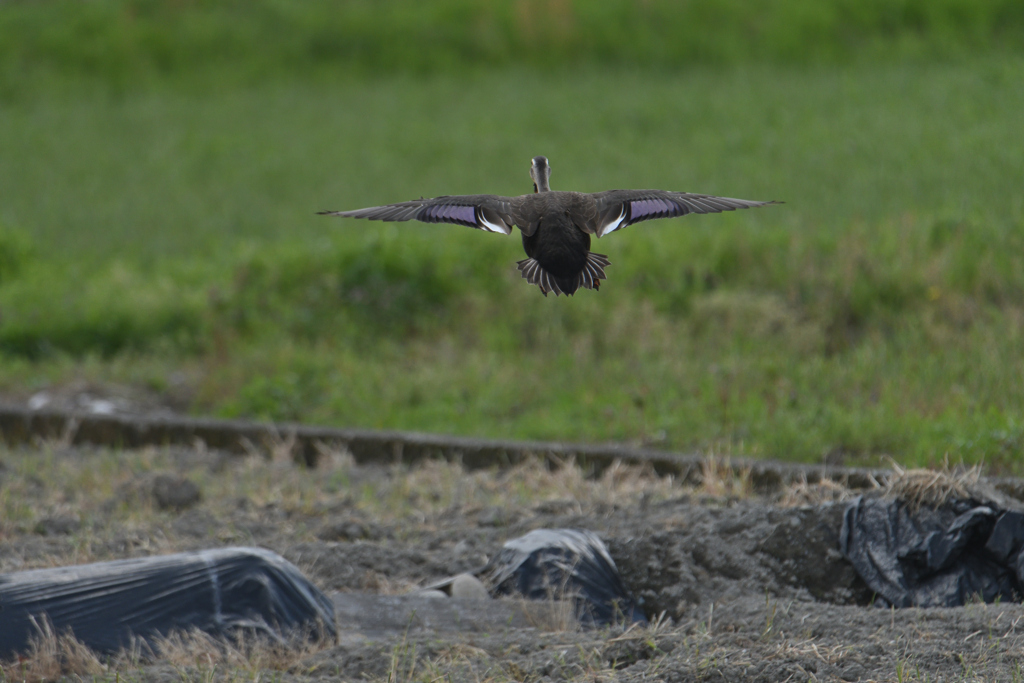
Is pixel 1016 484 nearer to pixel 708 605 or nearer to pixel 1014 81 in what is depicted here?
pixel 708 605

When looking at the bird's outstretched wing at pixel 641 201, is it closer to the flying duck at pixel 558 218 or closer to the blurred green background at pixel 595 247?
the flying duck at pixel 558 218

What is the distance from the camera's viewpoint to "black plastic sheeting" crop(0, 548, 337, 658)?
350 centimetres

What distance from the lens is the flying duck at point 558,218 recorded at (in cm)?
252

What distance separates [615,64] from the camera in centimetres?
1591

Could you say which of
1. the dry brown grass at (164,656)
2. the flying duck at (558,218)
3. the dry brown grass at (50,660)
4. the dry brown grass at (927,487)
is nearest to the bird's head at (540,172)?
the flying duck at (558,218)

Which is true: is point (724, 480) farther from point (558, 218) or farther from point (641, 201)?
point (558, 218)

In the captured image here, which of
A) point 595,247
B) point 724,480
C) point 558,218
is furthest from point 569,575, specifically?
point 595,247

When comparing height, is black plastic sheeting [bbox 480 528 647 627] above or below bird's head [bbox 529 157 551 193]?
below

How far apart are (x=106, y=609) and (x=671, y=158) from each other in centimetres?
865

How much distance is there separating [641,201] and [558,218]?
24cm

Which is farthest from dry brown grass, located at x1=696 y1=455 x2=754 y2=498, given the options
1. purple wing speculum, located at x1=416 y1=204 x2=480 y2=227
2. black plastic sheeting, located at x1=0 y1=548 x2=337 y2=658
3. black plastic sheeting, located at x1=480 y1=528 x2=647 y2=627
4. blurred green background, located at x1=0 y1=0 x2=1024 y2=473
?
purple wing speculum, located at x1=416 y1=204 x2=480 y2=227

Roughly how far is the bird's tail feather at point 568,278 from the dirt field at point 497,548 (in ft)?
4.47

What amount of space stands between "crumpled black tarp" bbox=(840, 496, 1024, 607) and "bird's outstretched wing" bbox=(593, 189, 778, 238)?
2.22 meters

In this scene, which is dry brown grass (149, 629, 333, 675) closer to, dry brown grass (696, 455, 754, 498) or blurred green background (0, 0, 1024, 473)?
dry brown grass (696, 455, 754, 498)
